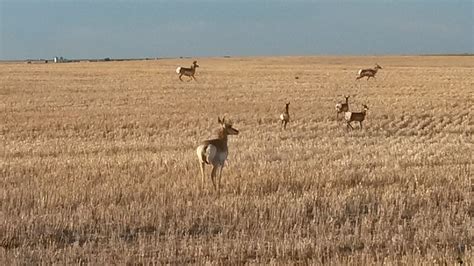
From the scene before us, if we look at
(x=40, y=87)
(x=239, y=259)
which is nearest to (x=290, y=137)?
(x=239, y=259)

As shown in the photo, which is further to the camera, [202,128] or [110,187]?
[202,128]

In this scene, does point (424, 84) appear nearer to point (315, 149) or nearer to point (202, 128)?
point (202, 128)

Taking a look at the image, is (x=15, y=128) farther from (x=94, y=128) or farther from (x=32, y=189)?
(x=32, y=189)

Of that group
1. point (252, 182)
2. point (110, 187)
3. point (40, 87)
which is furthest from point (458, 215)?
point (40, 87)

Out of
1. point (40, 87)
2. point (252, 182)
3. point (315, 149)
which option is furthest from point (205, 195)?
point (40, 87)

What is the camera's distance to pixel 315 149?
15.4 meters

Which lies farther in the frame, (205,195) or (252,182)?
(252,182)

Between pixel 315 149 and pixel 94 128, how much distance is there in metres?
7.99

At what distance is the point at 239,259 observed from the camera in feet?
22.1

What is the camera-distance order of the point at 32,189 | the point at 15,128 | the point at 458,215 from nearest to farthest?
1. the point at 458,215
2. the point at 32,189
3. the point at 15,128

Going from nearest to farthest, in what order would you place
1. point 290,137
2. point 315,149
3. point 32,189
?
point 32,189 → point 315,149 → point 290,137

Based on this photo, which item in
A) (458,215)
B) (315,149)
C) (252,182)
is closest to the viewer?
(458,215)

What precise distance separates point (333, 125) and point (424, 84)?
885 inches

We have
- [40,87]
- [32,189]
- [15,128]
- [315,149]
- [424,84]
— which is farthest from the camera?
[424,84]
